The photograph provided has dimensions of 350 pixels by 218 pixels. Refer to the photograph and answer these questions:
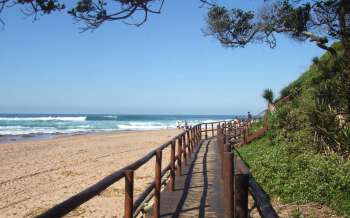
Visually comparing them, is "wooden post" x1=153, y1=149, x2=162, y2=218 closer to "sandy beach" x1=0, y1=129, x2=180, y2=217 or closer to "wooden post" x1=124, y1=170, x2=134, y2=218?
"wooden post" x1=124, y1=170, x2=134, y2=218

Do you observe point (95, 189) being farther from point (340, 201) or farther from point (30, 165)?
point (30, 165)

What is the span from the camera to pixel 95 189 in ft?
9.72

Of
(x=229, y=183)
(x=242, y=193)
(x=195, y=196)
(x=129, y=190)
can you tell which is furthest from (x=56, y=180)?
(x=242, y=193)

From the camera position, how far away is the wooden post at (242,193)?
10.4 ft

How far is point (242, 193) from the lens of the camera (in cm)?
319

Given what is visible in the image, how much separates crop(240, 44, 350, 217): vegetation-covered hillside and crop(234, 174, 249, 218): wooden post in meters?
4.13

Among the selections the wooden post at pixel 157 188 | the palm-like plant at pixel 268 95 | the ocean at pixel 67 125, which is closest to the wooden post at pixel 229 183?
the wooden post at pixel 157 188

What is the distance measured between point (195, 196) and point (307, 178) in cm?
228

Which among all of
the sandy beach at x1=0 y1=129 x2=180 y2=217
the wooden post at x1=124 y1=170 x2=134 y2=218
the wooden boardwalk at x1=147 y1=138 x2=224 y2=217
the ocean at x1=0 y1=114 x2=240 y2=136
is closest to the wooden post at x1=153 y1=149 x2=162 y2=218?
the wooden boardwalk at x1=147 y1=138 x2=224 y2=217

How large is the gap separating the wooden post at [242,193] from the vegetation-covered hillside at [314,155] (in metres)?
4.13

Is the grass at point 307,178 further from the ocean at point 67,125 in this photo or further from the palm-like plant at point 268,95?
the ocean at point 67,125

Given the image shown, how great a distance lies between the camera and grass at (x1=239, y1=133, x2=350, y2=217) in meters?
7.54

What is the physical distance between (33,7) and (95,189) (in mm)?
3626

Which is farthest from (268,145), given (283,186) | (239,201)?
(239,201)
